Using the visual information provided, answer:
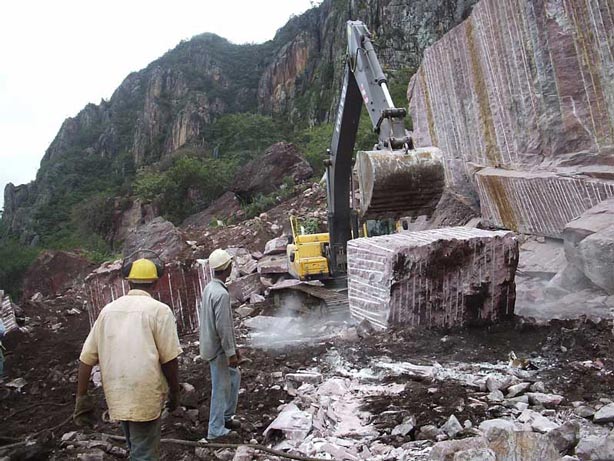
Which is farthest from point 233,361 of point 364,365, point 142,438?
point 364,365

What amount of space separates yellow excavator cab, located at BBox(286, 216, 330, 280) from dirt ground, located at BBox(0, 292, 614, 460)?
5.63 feet

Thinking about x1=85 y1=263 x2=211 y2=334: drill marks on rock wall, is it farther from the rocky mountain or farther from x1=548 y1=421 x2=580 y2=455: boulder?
the rocky mountain

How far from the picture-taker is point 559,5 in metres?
6.72

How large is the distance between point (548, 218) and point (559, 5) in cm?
253

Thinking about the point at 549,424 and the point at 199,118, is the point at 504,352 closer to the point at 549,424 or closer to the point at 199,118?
the point at 549,424

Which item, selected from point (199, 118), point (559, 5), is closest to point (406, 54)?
point (199, 118)

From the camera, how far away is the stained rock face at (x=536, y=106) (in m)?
6.53

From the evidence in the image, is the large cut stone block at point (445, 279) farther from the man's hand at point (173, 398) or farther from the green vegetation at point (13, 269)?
the green vegetation at point (13, 269)

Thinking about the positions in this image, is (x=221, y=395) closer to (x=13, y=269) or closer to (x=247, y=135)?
(x=13, y=269)

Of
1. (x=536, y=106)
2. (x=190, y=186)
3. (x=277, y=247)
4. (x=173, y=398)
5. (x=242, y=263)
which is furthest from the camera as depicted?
(x=190, y=186)

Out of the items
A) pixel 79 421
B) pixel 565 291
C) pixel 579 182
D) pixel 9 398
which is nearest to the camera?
pixel 79 421

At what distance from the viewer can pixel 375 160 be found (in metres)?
4.06

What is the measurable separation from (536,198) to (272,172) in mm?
12947

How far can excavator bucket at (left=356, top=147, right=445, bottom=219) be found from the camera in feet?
13.3
